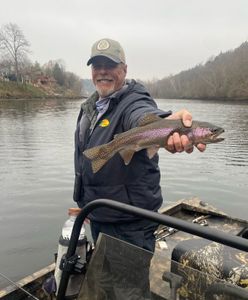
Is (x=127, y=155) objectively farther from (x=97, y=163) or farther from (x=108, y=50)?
(x=108, y=50)

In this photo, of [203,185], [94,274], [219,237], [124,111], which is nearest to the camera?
[219,237]

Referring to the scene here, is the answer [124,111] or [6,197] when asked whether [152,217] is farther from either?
[6,197]

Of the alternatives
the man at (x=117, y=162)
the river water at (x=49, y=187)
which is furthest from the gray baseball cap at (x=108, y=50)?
the river water at (x=49, y=187)

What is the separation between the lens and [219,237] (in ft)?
6.32

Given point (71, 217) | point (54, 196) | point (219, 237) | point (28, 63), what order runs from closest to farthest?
point (219, 237)
point (71, 217)
point (54, 196)
point (28, 63)

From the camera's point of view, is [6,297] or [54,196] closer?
[6,297]

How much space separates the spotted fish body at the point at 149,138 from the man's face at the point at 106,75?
2.03ft

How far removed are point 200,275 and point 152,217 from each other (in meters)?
0.42

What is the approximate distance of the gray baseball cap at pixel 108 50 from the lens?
3506mm

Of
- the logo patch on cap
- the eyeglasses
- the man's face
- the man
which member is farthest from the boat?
the logo patch on cap

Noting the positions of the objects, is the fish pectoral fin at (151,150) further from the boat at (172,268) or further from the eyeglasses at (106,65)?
the eyeglasses at (106,65)

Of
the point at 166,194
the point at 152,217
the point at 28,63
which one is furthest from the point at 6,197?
the point at 28,63

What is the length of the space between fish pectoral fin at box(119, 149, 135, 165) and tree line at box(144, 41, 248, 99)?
117 metres

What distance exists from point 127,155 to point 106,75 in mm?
897
